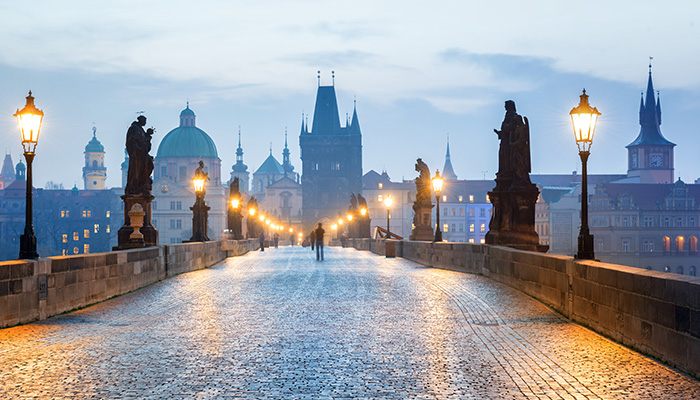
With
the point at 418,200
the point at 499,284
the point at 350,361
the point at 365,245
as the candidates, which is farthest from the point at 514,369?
the point at 365,245

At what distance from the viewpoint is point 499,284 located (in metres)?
19.3

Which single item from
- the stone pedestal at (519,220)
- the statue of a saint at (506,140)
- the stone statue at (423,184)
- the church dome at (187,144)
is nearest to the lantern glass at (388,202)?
the stone statue at (423,184)

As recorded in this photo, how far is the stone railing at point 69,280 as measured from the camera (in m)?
11.6

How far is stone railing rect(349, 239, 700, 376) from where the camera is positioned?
8.35 m

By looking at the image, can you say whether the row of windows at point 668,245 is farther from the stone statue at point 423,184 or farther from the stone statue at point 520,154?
the stone statue at point 520,154

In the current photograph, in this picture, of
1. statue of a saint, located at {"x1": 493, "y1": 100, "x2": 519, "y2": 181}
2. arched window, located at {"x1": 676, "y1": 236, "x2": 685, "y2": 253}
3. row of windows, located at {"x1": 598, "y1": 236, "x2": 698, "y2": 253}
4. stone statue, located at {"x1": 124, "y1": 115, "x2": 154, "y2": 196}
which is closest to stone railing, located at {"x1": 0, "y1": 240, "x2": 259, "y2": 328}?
stone statue, located at {"x1": 124, "y1": 115, "x2": 154, "y2": 196}

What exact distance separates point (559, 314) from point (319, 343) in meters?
4.55

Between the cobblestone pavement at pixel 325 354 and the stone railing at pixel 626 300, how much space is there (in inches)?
8.2

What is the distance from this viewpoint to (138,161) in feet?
85.8

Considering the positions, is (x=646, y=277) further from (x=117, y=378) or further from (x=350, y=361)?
(x=117, y=378)

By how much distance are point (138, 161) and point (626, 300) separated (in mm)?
18813

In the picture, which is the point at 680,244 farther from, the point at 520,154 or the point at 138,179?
the point at 138,179

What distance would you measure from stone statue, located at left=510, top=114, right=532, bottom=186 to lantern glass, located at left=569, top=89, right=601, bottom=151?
8.17 meters

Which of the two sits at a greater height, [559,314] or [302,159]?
[302,159]
